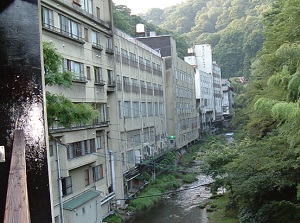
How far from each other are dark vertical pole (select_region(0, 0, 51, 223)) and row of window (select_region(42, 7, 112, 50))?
13.9m

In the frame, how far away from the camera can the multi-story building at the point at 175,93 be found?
39.7 meters

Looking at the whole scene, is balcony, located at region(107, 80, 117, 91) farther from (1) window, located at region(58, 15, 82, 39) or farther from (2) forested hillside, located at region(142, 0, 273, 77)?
(2) forested hillside, located at region(142, 0, 273, 77)

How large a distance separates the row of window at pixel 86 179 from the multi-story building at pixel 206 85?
3571cm

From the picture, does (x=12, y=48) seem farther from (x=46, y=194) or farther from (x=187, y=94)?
(x=187, y=94)

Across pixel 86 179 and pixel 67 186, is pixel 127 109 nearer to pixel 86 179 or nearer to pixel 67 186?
pixel 86 179

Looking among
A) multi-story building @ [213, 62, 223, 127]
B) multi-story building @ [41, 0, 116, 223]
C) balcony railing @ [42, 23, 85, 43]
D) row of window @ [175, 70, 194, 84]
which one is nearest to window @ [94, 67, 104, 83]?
multi-story building @ [41, 0, 116, 223]

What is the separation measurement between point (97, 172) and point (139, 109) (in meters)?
9.68

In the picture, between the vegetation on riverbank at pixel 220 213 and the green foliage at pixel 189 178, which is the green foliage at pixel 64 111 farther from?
the green foliage at pixel 189 178

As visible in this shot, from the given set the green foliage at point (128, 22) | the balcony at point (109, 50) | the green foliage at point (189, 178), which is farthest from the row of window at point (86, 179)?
the green foliage at point (128, 22)

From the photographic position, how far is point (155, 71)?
117 ft

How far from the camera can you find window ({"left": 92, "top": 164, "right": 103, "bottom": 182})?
20.9 m

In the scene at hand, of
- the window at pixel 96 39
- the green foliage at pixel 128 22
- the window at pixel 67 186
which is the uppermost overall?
the green foliage at pixel 128 22

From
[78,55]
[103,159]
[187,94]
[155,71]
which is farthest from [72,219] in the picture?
[187,94]

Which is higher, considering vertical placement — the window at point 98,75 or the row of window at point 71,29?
the row of window at point 71,29
